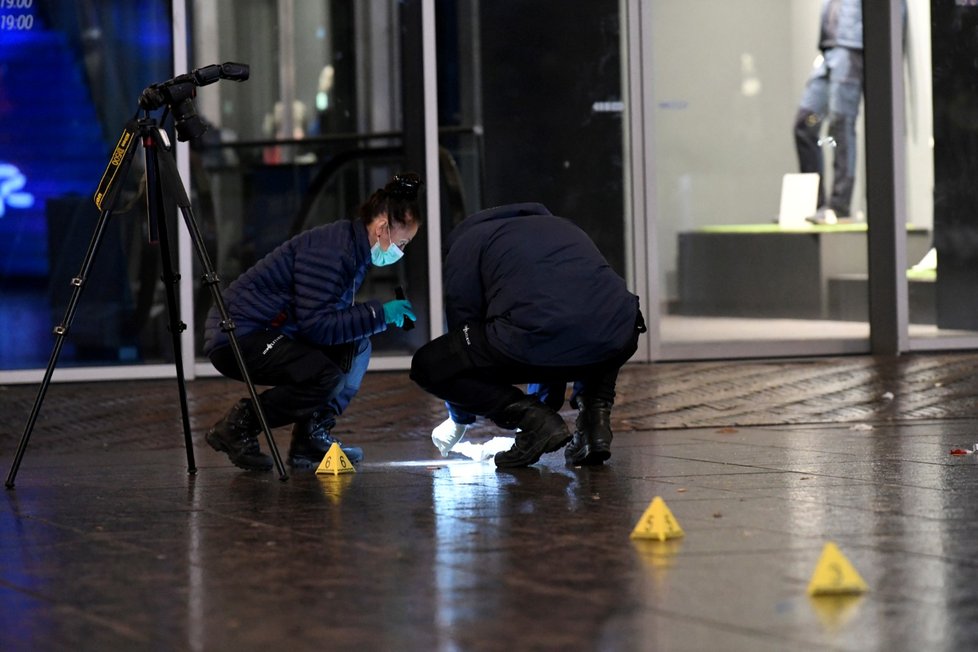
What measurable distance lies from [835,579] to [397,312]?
2.78 m

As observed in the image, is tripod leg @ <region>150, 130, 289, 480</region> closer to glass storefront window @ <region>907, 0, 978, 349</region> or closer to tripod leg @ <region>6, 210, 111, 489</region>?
tripod leg @ <region>6, 210, 111, 489</region>

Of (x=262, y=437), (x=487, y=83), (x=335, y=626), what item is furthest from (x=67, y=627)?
(x=487, y=83)

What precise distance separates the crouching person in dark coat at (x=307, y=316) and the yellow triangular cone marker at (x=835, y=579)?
8.91 ft

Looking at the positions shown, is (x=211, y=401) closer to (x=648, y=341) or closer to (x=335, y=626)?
(x=648, y=341)

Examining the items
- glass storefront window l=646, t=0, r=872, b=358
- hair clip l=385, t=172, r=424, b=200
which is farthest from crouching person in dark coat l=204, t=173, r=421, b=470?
glass storefront window l=646, t=0, r=872, b=358

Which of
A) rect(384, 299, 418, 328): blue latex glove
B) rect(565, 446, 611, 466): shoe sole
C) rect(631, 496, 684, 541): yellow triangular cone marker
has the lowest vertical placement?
rect(565, 446, 611, 466): shoe sole

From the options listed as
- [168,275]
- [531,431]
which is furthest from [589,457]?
[168,275]

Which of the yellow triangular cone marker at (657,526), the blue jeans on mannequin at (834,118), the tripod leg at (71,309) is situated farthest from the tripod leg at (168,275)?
the blue jeans on mannequin at (834,118)

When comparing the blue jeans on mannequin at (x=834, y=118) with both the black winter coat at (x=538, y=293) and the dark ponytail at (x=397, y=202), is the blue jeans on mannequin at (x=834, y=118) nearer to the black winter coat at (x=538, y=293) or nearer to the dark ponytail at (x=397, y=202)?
the black winter coat at (x=538, y=293)

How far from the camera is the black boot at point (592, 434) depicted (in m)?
6.23

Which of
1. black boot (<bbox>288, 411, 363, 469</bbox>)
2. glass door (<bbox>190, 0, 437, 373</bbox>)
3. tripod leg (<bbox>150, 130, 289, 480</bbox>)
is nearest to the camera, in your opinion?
tripod leg (<bbox>150, 130, 289, 480</bbox>)

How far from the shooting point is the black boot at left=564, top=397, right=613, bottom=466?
20.4 ft

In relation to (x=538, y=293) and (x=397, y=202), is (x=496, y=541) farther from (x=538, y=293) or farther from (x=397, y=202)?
(x=397, y=202)

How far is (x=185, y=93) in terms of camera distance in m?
5.79
